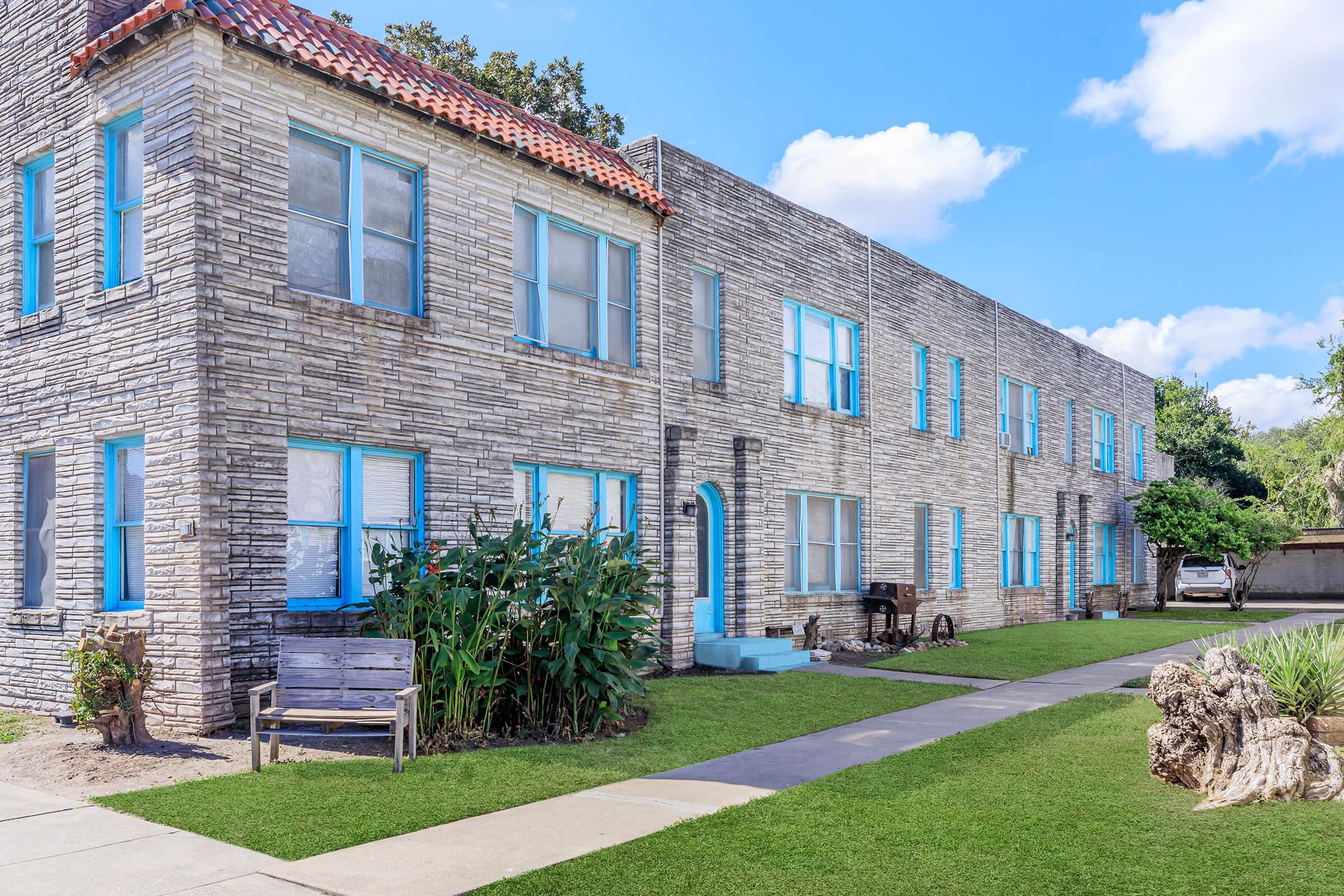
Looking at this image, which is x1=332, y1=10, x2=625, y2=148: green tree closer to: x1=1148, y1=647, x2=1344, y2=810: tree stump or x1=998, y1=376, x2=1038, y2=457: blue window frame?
x1=998, y1=376, x2=1038, y2=457: blue window frame

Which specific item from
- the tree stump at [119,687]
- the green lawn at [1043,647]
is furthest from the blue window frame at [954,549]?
the tree stump at [119,687]

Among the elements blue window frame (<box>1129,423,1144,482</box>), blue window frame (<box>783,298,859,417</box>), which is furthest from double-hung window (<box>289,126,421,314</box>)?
blue window frame (<box>1129,423,1144,482</box>)

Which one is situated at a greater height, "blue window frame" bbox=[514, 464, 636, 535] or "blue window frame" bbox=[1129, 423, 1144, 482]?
"blue window frame" bbox=[1129, 423, 1144, 482]

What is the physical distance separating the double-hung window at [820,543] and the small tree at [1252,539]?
667 inches

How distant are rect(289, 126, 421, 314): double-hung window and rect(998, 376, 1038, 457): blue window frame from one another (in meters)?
17.2

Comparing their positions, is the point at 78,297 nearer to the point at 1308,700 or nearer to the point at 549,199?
the point at 549,199

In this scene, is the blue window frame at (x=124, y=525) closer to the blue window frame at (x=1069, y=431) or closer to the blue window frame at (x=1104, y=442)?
the blue window frame at (x=1069, y=431)

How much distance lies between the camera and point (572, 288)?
46.6 ft

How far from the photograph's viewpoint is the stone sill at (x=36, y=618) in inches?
430

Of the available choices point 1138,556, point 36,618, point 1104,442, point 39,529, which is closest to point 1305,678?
point 36,618

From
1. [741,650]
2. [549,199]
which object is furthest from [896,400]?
[549,199]

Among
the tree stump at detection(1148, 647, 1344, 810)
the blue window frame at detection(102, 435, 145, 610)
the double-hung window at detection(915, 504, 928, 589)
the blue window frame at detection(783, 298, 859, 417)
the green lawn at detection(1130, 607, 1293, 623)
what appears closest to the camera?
the tree stump at detection(1148, 647, 1344, 810)

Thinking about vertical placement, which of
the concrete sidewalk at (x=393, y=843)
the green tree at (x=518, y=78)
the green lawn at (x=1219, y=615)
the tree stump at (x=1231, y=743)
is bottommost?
the green lawn at (x=1219, y=615)

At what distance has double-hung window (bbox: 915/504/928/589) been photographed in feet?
71.2
